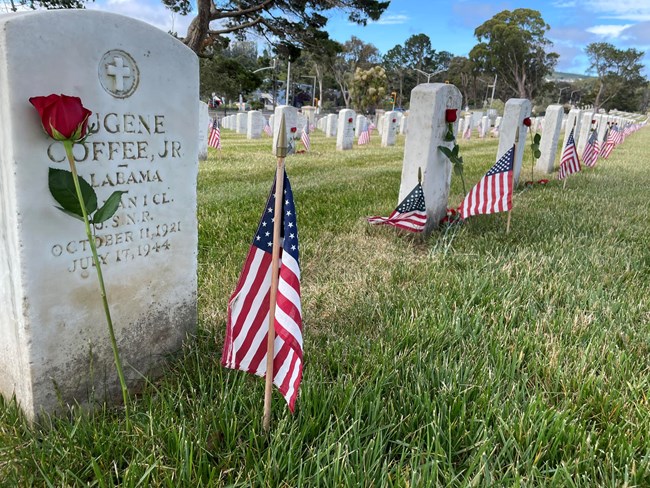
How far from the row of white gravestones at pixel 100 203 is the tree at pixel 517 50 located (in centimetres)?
6121

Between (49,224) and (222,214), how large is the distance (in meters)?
3.69

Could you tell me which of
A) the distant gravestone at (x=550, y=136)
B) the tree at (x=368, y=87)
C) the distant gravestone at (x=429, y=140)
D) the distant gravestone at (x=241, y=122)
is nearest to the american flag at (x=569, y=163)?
the distant gravestone at (x=550, y=136)

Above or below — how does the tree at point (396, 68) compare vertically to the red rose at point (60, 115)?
above

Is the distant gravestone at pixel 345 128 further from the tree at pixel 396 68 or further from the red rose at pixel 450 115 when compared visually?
the tree at pixel 396 68

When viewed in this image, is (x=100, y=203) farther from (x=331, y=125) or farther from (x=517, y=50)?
(x=517, y=50)

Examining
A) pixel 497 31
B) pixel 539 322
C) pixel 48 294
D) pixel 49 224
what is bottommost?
pixel 539 322

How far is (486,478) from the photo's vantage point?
5.46 feet

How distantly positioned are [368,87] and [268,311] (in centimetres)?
5219

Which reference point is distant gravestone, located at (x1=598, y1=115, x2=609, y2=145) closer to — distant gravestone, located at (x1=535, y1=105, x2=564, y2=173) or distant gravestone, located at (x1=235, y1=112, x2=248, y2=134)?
distant gravestone, located at (x1=535, y1=105, x2=564, y2=173)

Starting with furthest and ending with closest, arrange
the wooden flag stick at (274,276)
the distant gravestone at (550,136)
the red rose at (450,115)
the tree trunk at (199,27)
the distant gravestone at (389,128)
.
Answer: the distant gravestone at (389,128)
the tree trunk at (199,27)
the distant gravestone at (550,136)
the red rose at (450,115)
the wooden flag stick at (274,276)

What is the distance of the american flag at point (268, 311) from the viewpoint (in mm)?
1850

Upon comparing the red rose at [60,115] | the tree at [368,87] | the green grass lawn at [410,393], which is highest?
the tree at [368,87]

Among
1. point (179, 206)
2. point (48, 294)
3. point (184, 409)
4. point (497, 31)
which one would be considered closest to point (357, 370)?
point (184, 409)

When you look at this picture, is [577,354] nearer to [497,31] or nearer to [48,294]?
[48,294]
